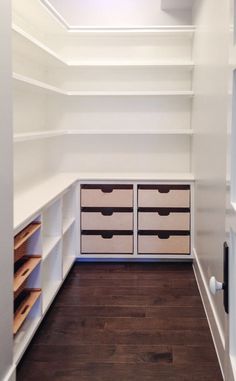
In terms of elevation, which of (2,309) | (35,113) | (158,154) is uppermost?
(35,113)

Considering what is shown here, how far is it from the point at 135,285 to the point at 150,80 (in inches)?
83.3

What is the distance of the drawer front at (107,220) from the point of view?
4227 mm

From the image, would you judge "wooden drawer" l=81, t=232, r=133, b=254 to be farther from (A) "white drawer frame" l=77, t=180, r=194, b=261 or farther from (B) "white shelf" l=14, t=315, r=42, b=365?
(B) "white shelf" l=14, t=315, r=42, b=365

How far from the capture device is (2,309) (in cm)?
197

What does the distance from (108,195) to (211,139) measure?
149 cm

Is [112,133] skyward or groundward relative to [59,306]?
skyward

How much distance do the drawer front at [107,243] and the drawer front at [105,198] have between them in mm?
303

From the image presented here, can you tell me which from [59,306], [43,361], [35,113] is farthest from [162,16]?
[43,361]

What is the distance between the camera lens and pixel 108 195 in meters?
4.22

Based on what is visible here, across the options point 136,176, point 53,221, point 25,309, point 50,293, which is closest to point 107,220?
point 136,176

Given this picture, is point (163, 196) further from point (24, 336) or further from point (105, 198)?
point (24, 336)

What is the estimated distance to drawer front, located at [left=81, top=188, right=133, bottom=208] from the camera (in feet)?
13.8

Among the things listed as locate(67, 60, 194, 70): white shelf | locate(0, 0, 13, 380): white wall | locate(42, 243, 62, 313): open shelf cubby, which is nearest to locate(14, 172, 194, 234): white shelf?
locate(0, 0, 13, 380): white wall

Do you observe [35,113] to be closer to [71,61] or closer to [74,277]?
[71,61]
